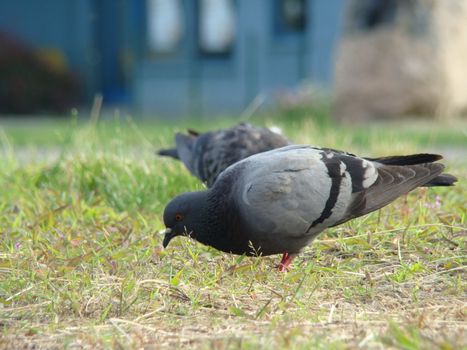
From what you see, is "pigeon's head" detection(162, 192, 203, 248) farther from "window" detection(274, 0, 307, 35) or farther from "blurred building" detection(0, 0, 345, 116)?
"window" detection(274, 0, 307, 35)

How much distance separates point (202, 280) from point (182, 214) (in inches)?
15.0

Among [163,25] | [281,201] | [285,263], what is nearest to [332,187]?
[281,201]

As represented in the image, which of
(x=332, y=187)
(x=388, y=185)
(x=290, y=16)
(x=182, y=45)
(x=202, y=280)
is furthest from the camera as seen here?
(x=182, y=45)

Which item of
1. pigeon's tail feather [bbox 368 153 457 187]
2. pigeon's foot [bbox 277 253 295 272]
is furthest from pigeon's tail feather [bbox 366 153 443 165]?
pigeon's foot [bbox 277 253 295 272]

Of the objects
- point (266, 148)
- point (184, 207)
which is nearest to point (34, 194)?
point (266, 148)

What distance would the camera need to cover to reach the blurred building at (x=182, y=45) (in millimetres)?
19797

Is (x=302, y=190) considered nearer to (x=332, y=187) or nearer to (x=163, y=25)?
(x=332, y=187)

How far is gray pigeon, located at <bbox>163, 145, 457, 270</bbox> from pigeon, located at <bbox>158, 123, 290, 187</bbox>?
124 centimetres

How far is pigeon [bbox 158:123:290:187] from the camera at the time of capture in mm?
5734

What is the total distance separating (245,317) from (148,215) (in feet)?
6.53

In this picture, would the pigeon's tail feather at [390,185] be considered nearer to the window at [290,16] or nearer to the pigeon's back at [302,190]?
the pigeon's back at [302,190]

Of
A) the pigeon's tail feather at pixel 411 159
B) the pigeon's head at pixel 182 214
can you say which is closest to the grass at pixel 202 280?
the pigeon's head at pixel 182 214

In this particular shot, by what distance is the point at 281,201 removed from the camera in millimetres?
4223

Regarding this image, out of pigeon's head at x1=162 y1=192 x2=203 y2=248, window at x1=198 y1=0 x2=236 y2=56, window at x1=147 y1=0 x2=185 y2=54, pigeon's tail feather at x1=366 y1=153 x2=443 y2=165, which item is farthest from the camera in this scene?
window at x1=147 y1=0 x2=185 y2=54
